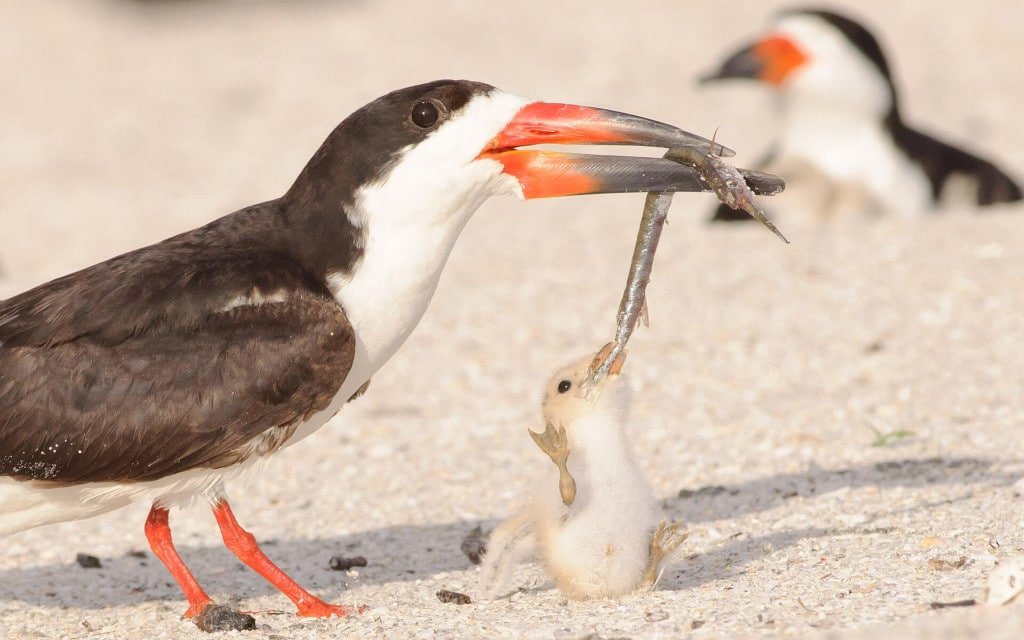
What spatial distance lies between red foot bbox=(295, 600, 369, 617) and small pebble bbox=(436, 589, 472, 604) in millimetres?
256

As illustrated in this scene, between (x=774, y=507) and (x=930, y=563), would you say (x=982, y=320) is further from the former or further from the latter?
(x=930, y=563)

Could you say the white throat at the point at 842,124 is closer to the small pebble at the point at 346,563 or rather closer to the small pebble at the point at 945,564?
the small pebble at the point at 346,563

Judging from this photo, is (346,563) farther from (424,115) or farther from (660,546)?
(424,115)

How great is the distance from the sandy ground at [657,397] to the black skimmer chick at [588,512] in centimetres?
11

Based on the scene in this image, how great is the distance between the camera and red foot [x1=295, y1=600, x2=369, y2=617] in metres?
4.89

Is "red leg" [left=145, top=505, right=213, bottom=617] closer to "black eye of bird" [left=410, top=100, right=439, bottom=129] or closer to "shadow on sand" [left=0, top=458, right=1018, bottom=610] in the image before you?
"shadow on sand" [left=0, top=458, right=1018, bottom=610]

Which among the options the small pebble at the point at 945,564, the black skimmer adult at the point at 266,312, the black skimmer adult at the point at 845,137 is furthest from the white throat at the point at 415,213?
the black skimmer adult at the point at 845,137

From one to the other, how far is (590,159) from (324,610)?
1.74 m

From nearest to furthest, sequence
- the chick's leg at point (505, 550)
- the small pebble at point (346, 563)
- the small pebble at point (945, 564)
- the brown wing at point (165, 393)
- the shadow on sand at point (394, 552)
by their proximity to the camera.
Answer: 1. the small pebble at point (945, 564)
2. the brown wing at point (165, 393)
3. the chick's leg at point (505, 550)
4. the shadow on sand at point (394, 552)
5. the small pebble at point (346, 563)

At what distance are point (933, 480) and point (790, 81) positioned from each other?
5.35m

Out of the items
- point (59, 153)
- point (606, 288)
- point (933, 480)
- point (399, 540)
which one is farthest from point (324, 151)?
point (59, 153)

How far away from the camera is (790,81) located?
1054 centimetres

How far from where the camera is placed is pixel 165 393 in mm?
4582

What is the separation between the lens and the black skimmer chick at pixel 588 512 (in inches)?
181
